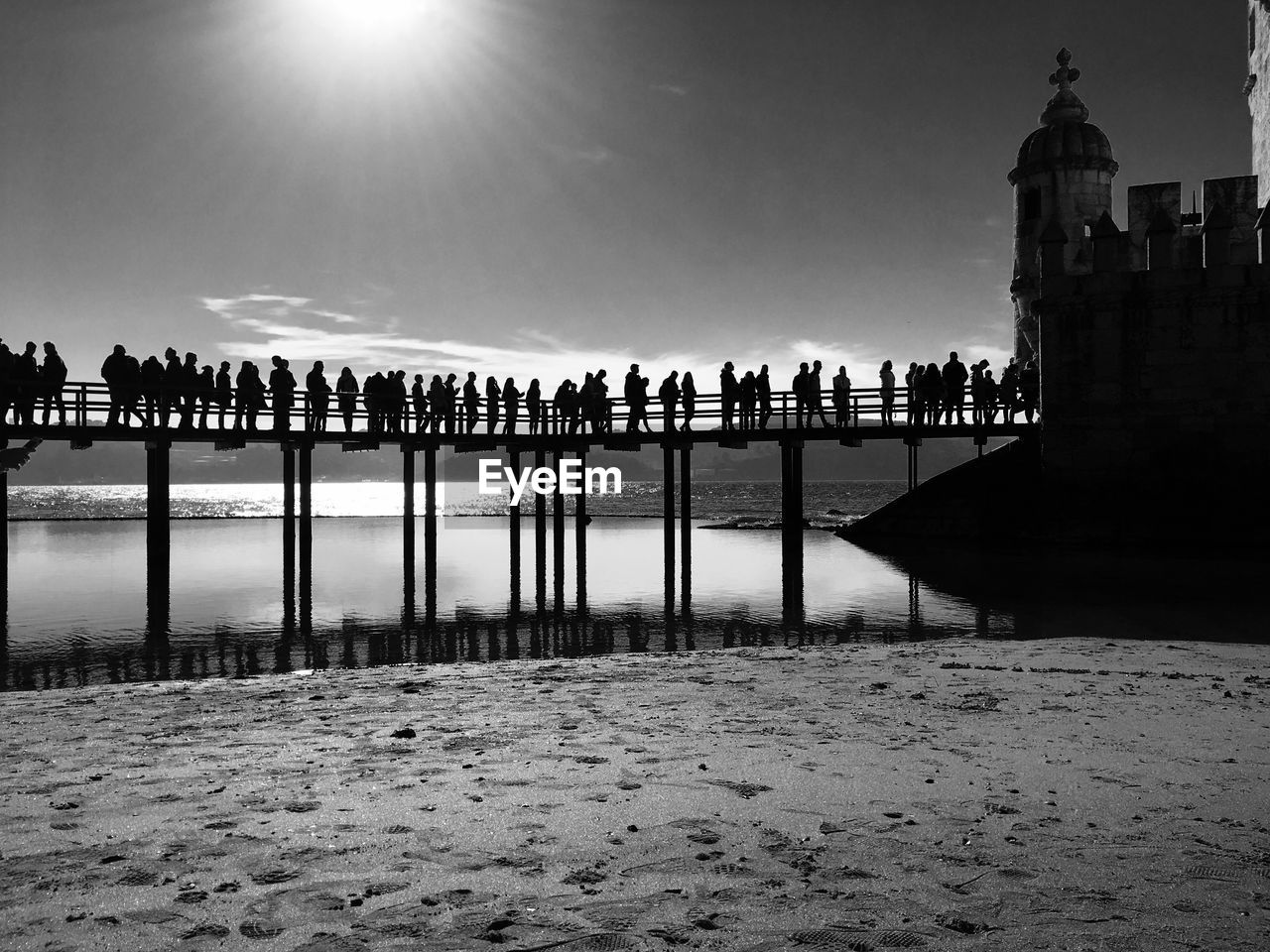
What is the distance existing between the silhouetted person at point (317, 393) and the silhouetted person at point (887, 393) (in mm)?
14905

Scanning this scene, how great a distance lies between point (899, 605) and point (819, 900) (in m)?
12.9

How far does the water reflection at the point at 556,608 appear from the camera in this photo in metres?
11.8

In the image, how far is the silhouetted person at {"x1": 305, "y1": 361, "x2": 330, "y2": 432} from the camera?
23.2 meters

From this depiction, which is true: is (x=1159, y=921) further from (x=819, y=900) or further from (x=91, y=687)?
(x=91, y=687)

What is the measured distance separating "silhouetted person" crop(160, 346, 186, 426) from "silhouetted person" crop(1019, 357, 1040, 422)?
21.4m

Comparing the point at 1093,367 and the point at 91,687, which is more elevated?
the point at 1093,367

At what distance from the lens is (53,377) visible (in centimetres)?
1870

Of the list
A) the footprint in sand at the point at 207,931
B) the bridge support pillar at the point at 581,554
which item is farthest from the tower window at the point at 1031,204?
the footprint in sand at the point at 207,931

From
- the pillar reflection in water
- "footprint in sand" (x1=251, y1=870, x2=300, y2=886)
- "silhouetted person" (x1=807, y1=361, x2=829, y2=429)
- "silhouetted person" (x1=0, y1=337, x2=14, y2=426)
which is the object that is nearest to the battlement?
"silhouetted person" (x1=807, y1=361, x2=829, y2=429)

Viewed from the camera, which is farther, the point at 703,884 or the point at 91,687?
the point at 91,687

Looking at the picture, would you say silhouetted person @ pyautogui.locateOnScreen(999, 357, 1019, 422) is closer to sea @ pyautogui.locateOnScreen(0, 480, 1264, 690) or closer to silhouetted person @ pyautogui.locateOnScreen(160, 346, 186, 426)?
sea @ pyautogui.locateOnScreen(0, 480, 1264, 690)

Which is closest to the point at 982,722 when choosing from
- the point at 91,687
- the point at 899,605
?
the point at 91,687

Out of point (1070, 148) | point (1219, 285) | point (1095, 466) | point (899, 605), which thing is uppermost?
point (1070, 148)

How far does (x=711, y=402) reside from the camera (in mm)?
24641
